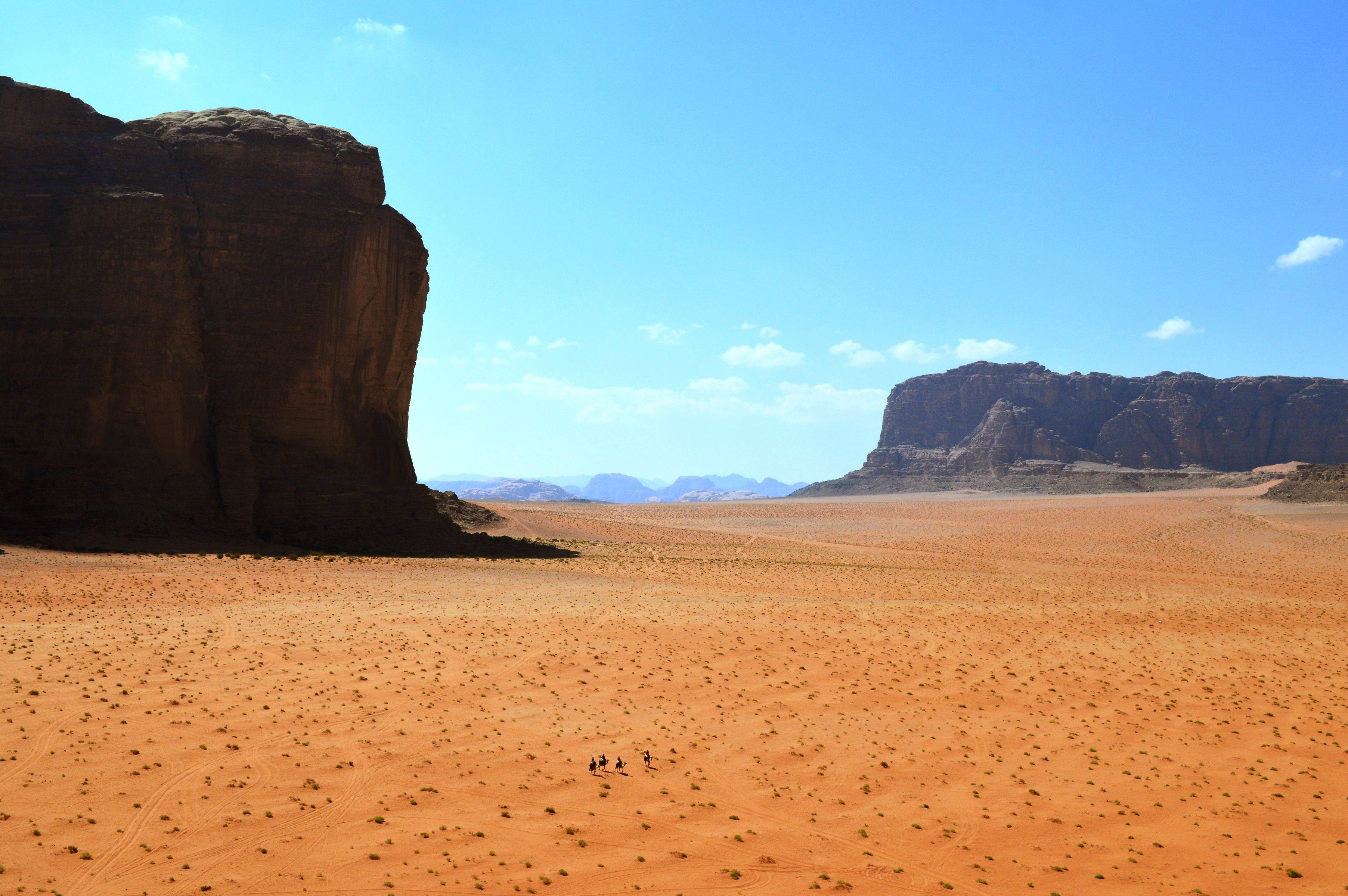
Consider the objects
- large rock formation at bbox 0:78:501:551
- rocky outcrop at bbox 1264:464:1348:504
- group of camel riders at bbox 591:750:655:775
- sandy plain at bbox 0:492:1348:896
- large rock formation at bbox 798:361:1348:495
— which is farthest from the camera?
large rock formation at bbox 798:361:1348:495

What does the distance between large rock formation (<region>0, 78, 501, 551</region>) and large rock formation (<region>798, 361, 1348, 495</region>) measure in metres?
114

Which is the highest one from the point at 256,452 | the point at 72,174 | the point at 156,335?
the point at 72,174

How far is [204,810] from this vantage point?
8.26 metres

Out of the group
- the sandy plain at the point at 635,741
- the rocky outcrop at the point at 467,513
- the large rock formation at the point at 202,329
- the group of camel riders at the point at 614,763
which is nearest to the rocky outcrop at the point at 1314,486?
the sandy plain at the point at 635,741

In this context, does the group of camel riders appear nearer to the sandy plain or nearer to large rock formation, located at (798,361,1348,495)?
the sandy plain

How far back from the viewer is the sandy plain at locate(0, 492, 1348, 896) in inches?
311

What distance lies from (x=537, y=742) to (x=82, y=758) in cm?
511

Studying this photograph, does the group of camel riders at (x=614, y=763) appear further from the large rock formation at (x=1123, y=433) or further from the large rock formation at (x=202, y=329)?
the large rock formation at (x=1123, y=433)

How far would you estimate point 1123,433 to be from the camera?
144000 millimetres

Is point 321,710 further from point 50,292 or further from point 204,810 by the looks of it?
point 50,292

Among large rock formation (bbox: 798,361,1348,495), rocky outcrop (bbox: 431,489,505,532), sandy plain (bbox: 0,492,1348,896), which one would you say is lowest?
sandy plain (bbox: 0,492,1348,896)

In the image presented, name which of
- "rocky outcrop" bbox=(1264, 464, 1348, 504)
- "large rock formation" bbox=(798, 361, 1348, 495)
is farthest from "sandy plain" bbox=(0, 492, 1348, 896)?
"large rock formation" bbox=(798, 361, 1348, 495)

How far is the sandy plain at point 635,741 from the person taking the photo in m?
7.89

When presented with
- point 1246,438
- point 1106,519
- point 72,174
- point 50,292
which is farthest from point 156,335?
point 1246,438
